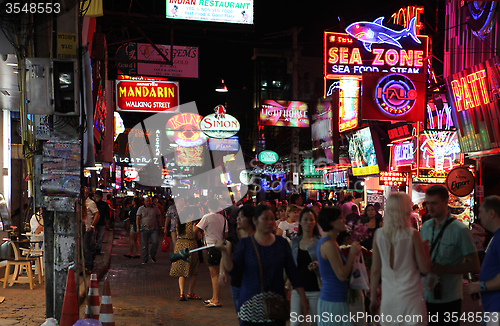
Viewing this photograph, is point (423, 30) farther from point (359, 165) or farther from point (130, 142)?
point (130, 142)

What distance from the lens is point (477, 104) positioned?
13539 mm

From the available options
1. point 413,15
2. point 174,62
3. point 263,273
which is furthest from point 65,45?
point 413,15

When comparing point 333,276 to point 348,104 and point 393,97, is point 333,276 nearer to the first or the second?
point 393,97

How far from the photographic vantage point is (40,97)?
291 inches

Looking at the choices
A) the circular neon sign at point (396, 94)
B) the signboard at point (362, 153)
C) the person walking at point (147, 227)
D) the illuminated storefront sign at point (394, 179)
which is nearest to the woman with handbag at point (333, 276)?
the person walking at point (147, 227)

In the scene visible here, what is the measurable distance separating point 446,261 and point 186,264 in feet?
21.8

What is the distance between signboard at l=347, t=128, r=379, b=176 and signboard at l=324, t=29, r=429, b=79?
601 cm

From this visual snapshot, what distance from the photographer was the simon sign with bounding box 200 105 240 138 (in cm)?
2125

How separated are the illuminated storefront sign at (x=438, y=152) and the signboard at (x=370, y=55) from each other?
8.53ft

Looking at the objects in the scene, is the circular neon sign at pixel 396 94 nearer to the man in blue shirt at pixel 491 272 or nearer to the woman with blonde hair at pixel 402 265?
the man in blue shirt at pixel 491 272

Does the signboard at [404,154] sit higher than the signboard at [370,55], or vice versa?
the signboard at [370,55]

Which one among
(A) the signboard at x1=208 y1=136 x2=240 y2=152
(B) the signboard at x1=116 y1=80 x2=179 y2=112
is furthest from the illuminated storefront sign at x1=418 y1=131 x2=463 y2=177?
(A) the signboard at x1=208 y1=136 x2=240 y2=152

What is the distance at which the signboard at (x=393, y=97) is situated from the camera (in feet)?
57.4

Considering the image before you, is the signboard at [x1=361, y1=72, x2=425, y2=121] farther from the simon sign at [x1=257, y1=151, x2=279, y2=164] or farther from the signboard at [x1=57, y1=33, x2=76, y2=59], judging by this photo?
the signboard at [x1=57, y1=33, x2=76, y2=59]
